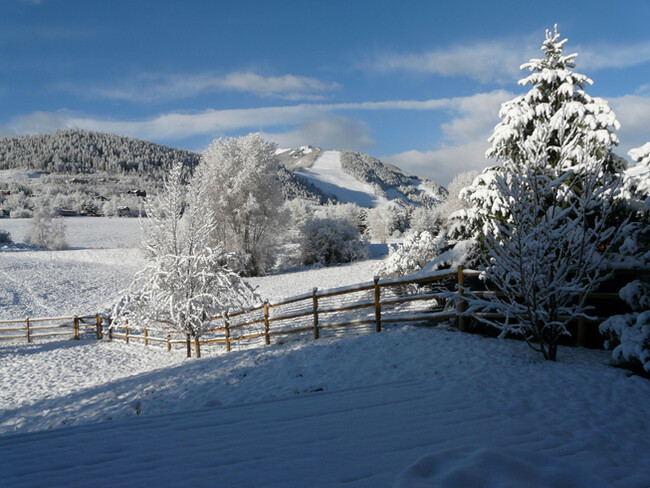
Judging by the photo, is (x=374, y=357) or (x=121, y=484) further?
(x=374, y=357)

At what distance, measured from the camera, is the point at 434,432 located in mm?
3590

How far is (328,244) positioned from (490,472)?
3194cm

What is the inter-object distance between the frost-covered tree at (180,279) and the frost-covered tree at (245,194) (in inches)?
658

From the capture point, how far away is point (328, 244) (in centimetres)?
3450

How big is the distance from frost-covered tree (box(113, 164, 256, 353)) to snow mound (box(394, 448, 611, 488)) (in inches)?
329

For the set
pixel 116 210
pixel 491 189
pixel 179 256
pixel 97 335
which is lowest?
pixel 97 335

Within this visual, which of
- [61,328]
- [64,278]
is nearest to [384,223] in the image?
[64,278]

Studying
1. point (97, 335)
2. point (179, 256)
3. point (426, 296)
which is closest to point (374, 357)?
point (426, 296)

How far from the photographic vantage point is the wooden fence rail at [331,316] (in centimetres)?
820

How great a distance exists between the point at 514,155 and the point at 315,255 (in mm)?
26771

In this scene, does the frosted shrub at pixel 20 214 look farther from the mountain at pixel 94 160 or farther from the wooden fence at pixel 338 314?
the mountain at pixel 94 160

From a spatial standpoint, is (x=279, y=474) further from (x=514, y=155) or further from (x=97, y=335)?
(x=97, y=335)

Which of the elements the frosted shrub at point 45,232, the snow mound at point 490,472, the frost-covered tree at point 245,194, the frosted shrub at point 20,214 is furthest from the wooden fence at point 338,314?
the frosted shrub at point 20,214

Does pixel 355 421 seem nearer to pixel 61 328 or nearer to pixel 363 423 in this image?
pixel 363 423
